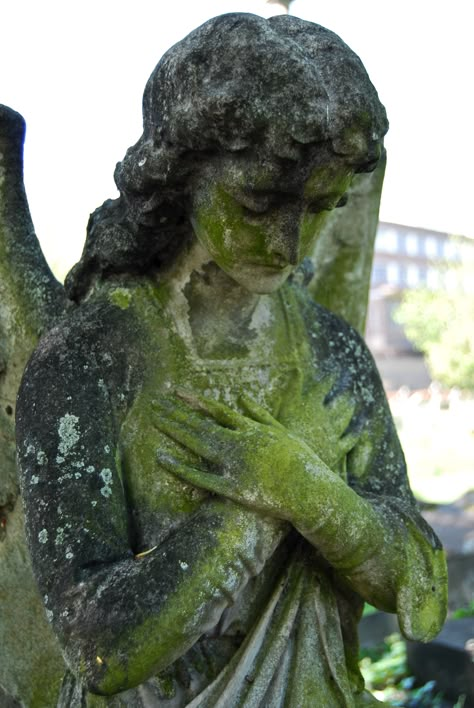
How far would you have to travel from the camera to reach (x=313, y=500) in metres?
1.63

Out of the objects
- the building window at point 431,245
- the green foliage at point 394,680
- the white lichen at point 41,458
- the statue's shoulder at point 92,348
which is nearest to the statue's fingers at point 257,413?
the statue's shoulder at point 92,348

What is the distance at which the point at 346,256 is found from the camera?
9.68ft

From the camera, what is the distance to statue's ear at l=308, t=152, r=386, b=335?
2.91 metres

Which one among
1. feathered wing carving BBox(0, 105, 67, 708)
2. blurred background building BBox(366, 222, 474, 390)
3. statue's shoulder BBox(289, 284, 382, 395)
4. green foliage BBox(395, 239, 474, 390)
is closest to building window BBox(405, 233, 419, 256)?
blurred background building BBox(366, 222, 474, 390)

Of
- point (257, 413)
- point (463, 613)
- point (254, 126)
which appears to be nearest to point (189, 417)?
point (257, 413)

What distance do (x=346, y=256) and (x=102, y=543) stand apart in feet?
5.51

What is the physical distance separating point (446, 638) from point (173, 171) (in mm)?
4099

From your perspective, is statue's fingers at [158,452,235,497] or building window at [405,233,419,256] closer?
statue's fingers at [158,452,235,497]

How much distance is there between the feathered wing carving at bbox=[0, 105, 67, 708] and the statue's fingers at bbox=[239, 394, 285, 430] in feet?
2.02

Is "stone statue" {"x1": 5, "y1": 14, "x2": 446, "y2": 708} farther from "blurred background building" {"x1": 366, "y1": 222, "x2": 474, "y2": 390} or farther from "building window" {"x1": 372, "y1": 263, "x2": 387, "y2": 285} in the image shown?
"building window" {"x1": 372, "y1": 263, "x2": 387, "y2": 285}

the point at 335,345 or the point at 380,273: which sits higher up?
the point at 335,345

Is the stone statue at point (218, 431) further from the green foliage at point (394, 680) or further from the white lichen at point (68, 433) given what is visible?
the green foliage at point (394, 680)

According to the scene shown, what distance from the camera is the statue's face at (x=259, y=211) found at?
5.16ft

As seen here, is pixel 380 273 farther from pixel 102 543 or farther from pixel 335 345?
pixel 102 543
